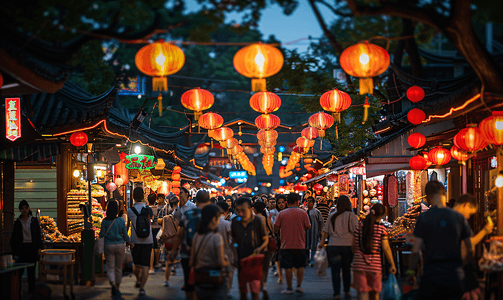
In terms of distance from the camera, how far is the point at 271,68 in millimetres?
Answer: 8883

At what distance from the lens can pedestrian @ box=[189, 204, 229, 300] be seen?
24.0 ft

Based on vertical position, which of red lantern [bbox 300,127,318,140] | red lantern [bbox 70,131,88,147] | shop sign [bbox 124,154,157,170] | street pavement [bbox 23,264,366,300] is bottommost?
street pavement [bbox 23,264,366,300]

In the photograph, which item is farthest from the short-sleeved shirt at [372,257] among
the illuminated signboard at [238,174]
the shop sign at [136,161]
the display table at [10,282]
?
the illuminated signboard at [238,174]

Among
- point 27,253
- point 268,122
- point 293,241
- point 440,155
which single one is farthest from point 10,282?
point 268,122

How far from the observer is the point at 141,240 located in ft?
38.4

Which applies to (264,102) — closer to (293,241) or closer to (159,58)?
(293,241)

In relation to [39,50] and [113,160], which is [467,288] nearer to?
[39,50]

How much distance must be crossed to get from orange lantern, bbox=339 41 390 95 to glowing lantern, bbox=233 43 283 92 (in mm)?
1147

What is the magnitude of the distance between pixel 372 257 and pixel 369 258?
0.18 feet

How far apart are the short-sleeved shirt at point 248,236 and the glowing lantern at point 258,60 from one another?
2.31 metres

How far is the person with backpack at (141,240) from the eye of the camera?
37.5 feet

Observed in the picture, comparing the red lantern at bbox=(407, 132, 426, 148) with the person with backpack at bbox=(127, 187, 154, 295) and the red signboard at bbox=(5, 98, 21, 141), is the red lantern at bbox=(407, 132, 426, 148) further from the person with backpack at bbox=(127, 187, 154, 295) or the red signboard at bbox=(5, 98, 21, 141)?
the red signboard at bbox=(5, 98, 21, 141)

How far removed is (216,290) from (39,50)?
441cm

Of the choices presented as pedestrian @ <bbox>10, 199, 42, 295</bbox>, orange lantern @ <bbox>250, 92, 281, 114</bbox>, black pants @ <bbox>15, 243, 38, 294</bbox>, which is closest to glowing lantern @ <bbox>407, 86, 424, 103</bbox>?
orange lantern @ <bbox>250, 92, 281, 114</bbox>
